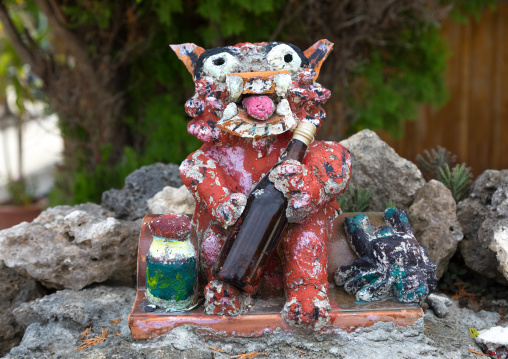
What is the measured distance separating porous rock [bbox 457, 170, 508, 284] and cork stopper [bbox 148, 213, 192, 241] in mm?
1174

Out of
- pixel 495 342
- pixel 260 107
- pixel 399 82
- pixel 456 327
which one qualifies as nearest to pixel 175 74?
pixel 399 82

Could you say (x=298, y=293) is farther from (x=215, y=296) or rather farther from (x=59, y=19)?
(x=59, y=19)

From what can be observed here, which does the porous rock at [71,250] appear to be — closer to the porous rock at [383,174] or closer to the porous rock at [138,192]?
the porous rock at [138,192]

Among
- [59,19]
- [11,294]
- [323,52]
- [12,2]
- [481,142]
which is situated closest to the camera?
[323,52]

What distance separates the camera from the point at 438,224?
2.44 meters

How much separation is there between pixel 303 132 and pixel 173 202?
0.91m

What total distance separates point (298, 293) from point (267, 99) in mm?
676

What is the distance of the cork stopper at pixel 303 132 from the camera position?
199 cm

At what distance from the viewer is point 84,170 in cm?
420

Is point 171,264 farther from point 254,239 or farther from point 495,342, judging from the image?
point 495,342

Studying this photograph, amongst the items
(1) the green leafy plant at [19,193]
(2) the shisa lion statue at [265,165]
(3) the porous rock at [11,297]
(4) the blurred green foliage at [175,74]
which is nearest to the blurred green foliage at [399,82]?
(4) the blurred green foliage at [175,74]

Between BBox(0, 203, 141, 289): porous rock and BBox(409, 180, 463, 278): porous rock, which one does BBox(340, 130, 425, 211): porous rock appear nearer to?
BBox(409, 180, 463, 278): porous rock

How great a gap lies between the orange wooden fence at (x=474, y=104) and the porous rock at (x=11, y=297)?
→ 346 cm

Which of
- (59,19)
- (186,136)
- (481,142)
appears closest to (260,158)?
(186,136)
